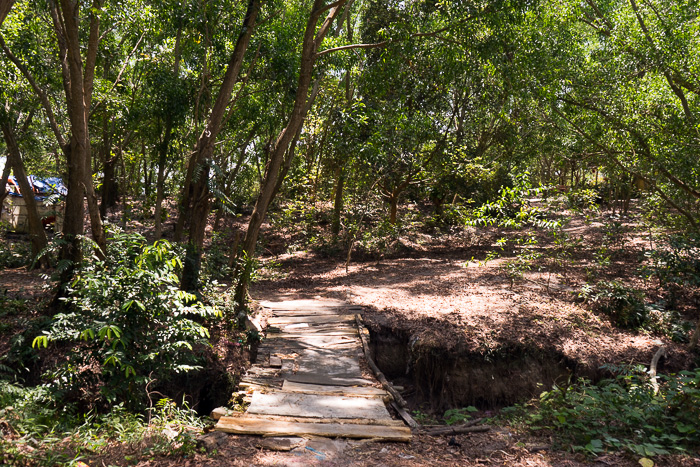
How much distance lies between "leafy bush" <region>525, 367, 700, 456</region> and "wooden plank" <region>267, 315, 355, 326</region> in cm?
367

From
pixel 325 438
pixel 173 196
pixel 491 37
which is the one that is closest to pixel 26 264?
pixel 173 196

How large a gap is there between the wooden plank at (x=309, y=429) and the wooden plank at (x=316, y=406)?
28cm

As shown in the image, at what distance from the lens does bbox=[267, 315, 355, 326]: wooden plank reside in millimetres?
8289

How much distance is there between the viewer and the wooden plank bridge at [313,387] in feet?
15.3

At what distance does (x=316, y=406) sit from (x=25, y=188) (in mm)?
9319

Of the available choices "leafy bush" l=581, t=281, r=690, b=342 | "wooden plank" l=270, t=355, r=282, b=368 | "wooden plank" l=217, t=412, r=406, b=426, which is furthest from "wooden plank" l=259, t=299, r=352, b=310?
"leafy bush" l=581, t=281, r=690, b=342

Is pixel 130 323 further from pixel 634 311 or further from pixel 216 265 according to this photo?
pixel 634 311

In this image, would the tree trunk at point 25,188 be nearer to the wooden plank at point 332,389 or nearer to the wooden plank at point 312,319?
the wooden plank at point 312,319

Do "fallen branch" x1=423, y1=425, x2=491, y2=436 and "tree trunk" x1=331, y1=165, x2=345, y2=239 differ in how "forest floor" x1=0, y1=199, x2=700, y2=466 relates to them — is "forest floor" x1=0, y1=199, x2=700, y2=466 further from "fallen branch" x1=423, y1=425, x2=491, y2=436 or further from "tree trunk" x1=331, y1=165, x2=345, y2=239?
"tree trunk" x1=331, y1=165, x2=345, y2=239

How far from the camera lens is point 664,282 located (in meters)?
9.69

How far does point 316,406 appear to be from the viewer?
5.21 m

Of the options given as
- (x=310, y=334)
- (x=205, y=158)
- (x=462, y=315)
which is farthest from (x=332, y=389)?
(x=205, y=158)

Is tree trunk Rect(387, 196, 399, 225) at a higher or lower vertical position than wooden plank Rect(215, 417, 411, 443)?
higher

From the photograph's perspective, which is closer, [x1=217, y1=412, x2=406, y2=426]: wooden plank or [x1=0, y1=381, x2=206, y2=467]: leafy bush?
[x1=0, y1=381, x2=206, y2=467]: leafy bush
